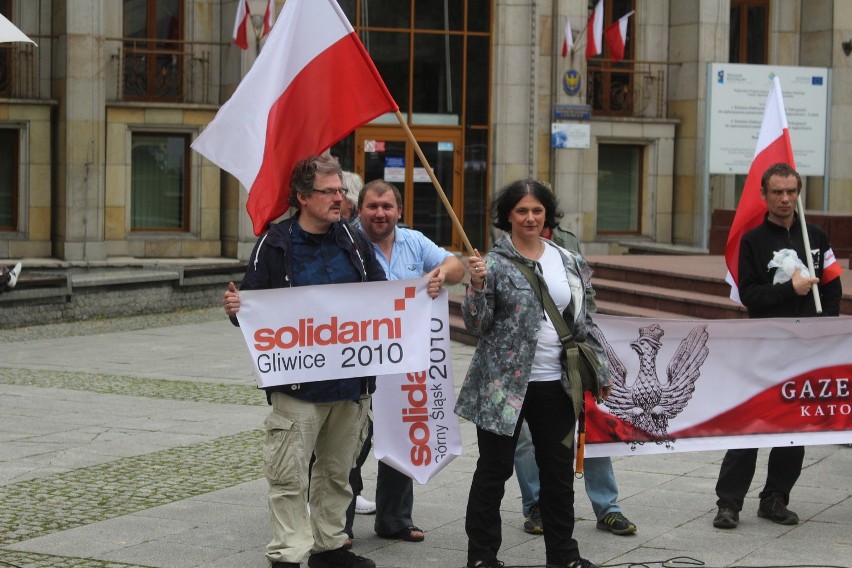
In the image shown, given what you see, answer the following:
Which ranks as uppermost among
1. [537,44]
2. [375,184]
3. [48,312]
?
[537,44]

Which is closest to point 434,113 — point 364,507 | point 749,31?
point 749,31

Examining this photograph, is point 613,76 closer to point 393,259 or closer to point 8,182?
point 8,182

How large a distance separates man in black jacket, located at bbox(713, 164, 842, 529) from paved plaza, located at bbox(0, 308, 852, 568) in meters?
0.16

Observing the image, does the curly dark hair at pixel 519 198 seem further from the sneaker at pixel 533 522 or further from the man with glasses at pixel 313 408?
the sneaker at pixel 533 522

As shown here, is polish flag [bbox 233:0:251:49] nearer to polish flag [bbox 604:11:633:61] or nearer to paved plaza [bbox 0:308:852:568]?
polish flag [bbox 604:11:633:61]

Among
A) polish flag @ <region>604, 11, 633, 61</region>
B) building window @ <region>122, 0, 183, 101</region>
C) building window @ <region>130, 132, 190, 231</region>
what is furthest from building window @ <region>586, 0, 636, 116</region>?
building window @ <region>130, 132, 190, 231</region>

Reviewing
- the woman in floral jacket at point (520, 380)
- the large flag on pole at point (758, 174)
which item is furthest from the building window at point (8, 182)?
the woman in floral jacket at point (520, 380)

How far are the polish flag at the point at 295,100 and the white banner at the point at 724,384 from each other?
190 cm

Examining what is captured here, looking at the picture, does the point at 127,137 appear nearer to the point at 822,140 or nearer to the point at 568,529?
the point at 822,140

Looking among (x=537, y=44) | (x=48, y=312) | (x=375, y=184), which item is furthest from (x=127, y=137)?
(x=375, y=184)

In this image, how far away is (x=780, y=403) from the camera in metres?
8.02

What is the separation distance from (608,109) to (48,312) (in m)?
13.6

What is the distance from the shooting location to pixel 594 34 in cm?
2705

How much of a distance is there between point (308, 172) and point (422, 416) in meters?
1.56
